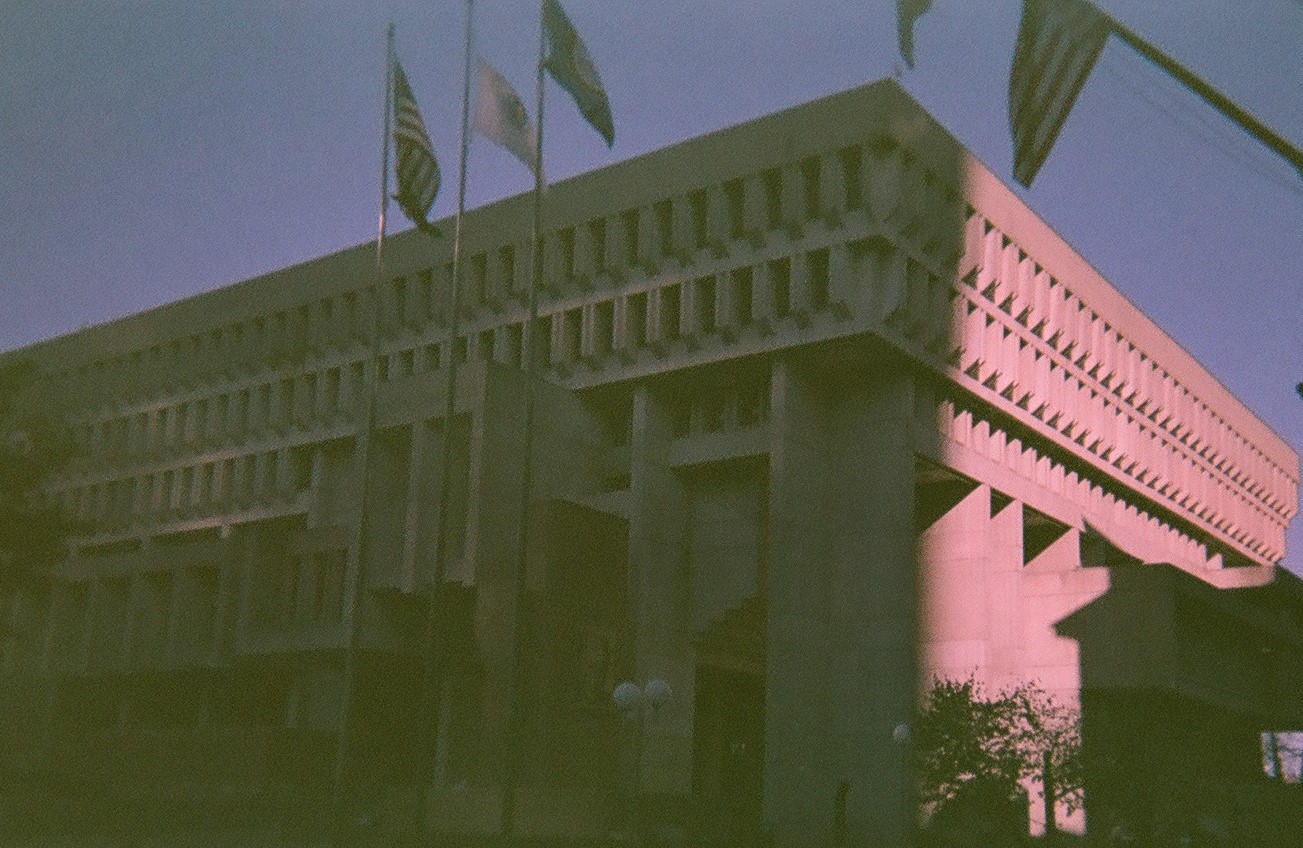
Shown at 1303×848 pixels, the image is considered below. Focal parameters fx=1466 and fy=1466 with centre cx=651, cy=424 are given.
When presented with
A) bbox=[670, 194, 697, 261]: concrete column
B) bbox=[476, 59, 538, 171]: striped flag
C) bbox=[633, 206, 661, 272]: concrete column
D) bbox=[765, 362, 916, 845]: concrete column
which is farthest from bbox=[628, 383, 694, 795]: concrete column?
bbox=[476, 59, 538, 171]: striped flag

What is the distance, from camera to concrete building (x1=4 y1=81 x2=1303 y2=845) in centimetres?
4772

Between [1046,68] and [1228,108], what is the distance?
1.71 m

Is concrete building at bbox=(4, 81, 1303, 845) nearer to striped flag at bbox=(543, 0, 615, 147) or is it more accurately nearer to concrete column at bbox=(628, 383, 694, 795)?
concrete column at bbox=(628, 383, 694, 795)

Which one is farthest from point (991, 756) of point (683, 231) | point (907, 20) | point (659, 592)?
point (907, 20)

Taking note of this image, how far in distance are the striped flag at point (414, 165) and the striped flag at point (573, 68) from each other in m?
3.62

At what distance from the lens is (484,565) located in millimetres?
47250

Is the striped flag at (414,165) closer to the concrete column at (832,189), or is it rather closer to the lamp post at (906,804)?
the concrete column at (832,189)

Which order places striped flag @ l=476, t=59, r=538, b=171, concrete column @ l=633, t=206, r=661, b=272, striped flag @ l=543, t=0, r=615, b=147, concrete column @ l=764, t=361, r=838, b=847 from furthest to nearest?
concrete column @ l=633, t=206, r=661, b=272
concrete column @ l=764, t=361, r=838, b=847
striped flag @ l=476, t=59, r=538, b=171
striped flag @ l=543, t=0, r=615, b=147

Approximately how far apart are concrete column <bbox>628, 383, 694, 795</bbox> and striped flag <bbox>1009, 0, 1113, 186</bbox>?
3749 centimetres

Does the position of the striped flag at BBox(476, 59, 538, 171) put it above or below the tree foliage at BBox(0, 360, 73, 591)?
above

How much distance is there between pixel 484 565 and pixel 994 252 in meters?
23.5

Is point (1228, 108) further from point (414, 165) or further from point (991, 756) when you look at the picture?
point (991, 756)

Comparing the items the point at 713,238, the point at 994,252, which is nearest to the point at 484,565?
the point at 713,238

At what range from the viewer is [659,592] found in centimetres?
5159
